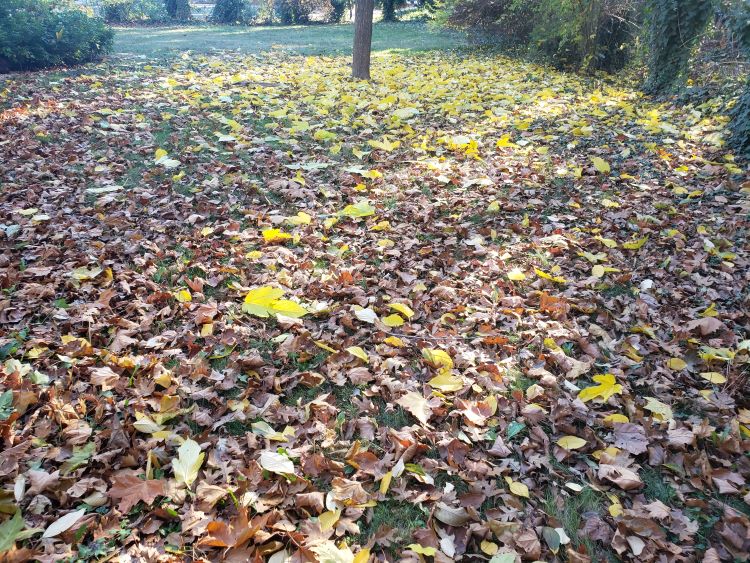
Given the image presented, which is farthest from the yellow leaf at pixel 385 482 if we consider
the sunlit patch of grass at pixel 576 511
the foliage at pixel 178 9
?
the foliage at pixel 178 9

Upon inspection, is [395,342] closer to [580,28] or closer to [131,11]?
[580,28]

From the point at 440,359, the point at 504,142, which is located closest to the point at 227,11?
the point at 504,142

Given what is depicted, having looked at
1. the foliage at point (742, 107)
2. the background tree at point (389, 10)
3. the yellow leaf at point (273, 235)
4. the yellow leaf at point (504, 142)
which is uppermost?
the background tree at point (389, 10)

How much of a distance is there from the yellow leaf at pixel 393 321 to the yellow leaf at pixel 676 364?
1.45m

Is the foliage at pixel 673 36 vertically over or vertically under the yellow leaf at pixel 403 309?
over

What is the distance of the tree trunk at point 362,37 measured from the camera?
27.9ft

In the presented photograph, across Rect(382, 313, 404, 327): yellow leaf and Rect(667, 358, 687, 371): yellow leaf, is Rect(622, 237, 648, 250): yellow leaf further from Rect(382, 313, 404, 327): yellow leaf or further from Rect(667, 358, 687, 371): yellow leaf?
Rect(382, 313, 404, 327): yellow leaf

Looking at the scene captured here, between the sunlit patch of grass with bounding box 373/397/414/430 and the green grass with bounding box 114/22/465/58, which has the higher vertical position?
the green grass with bounding box 114/22/465/58

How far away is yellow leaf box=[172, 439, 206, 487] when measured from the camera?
1.99 meters

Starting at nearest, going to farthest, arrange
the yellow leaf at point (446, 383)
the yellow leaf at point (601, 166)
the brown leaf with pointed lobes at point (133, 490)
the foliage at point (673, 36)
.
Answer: the brown leaf with pointed lobes at point (133, 490) < the yellow leaf at point (446, 383) < the yellow leaf at point (601, 166) < the foliage at point (673, 36)

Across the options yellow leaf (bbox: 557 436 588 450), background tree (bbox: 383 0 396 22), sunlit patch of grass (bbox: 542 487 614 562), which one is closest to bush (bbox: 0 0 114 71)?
yellow leaf (bbox: 557 436 588 450)

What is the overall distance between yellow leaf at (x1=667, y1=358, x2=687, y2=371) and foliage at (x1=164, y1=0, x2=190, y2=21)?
2217 centimetres

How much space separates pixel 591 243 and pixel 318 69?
782 centimetres

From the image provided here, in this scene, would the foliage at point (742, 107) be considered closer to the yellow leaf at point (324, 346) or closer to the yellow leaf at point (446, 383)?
the yellow leaf at point (446, 383)
